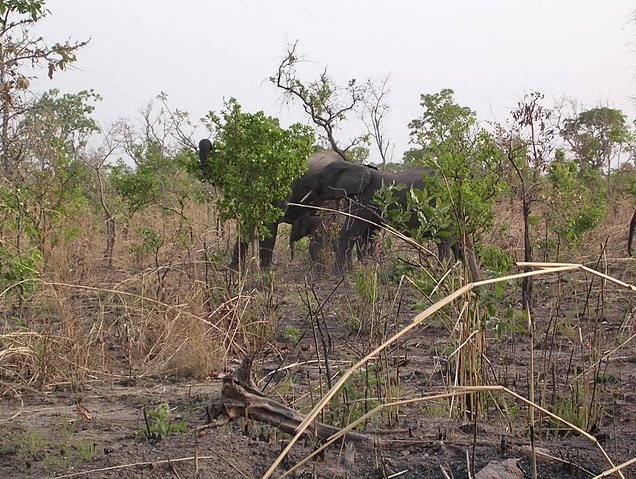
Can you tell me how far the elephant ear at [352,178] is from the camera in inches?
549

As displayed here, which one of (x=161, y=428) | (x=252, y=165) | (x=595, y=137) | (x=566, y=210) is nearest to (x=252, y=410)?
(x=161, y=428)

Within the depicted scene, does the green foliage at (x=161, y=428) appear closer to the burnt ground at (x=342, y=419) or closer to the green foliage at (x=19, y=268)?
the burnt ground at (x=342, y=419)

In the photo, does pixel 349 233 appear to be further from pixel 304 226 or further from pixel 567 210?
pixel 567 210

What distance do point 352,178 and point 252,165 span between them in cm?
524

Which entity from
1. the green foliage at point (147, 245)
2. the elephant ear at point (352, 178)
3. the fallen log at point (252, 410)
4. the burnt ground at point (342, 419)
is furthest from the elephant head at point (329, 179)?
the fallen log at point (252, 410)

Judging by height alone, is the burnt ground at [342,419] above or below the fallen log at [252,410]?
below

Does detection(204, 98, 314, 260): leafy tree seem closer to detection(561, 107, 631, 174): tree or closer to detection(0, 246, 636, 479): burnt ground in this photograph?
detection(0, 246, 636, 479): burnt ground

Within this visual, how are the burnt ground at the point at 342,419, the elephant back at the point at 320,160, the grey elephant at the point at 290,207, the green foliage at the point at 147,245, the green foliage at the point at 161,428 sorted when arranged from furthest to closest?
1. the elephant back at the point at 320,160
2. the grey elephant at the point at 290,207
3. the green foliage at the point at 147,245
4. the green foliage at the point at 161,428
5. the burnt ground at the point at 342,419

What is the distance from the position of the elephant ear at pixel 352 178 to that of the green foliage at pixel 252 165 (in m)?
4.65

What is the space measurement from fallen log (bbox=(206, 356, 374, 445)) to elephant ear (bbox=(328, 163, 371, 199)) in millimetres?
10564

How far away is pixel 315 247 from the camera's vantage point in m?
13.7

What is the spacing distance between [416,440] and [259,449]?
0.61 m

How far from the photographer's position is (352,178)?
14.1m

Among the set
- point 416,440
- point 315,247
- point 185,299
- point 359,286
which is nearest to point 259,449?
point 416,440
